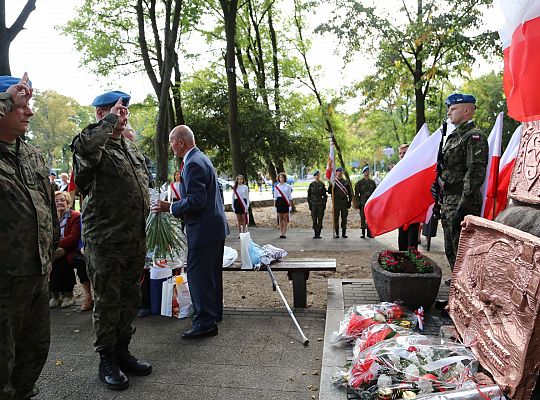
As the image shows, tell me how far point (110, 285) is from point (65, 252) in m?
2.26

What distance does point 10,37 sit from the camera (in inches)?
240

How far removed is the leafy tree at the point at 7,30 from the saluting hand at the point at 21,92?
4.30 meters

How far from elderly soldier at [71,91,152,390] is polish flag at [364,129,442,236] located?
2848 millimetres

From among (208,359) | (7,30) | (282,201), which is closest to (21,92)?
(208,359)

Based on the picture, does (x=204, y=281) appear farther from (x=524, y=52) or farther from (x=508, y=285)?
(x=524, y=52)

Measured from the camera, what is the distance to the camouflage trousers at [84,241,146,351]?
3211 mm

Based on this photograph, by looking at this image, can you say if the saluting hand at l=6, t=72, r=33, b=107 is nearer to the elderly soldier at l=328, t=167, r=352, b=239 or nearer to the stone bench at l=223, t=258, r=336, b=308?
the stone bench at l=223, t=258, r=336, b=308

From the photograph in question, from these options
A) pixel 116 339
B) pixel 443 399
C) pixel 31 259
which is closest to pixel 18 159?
pixel 31 259

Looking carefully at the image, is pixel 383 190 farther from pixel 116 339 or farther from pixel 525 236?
pixel 116 339

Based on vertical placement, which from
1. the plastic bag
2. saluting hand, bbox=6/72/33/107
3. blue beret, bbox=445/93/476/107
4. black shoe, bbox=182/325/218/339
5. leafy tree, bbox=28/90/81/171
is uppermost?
leafy tree, bbox=28/90/81/171

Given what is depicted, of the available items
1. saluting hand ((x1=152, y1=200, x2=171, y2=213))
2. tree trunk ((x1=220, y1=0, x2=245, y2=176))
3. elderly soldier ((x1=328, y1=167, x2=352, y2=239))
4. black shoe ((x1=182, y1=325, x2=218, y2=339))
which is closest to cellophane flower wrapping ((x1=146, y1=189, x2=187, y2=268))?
saluting hand ((x1=152, y1=200, x2=171, y2=213))

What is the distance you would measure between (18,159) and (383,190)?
3.78 m

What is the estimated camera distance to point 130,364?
344cm

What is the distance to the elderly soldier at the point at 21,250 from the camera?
229 centimetres
